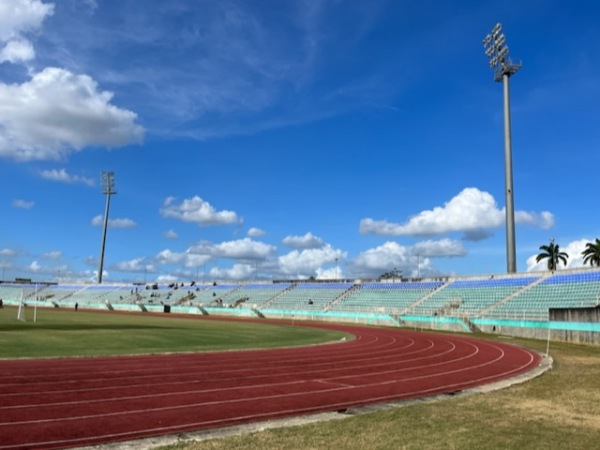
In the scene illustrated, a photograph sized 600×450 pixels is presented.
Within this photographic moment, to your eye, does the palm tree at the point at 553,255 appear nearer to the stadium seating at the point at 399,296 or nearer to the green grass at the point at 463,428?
the stadium seating at the point at 399,296

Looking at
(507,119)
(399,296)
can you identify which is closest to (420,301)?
(399,296)

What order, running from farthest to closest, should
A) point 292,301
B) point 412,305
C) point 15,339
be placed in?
1. point 292,301
2. point 412,305
3. point 15,339

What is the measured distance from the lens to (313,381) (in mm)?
14578

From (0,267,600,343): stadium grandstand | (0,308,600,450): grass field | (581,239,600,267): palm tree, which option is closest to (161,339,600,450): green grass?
(0,308,600,450): grass field

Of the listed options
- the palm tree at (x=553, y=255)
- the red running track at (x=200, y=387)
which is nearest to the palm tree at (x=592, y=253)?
the palm tree at (x=553, y=255)

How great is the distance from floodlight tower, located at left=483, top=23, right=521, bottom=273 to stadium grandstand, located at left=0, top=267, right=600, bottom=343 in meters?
3.25

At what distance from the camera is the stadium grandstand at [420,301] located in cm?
3488

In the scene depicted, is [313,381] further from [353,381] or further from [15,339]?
[15,339]

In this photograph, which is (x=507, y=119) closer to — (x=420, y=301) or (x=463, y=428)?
(x=420, y=301)

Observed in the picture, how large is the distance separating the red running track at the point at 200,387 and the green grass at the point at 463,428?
4.51 feet

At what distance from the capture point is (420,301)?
169 feet

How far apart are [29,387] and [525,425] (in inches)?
438

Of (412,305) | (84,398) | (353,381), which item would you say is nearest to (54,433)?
(84,398)

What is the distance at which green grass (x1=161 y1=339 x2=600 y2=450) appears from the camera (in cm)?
798
